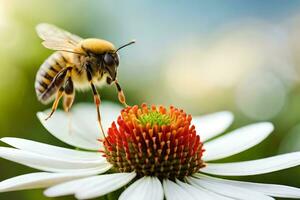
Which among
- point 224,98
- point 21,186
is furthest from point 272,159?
point 224,98

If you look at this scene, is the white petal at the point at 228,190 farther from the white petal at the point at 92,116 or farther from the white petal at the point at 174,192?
the white petal at the point at 92,116

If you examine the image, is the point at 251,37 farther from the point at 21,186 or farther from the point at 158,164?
the point at 21,186

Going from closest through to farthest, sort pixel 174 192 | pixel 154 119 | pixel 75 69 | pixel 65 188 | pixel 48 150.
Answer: pixel 65 188, pixel 174 192, pixel 48 150, pixel 154 119, pixel 75 69

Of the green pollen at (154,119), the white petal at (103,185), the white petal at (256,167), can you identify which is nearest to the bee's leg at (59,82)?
the green pollen at (154,119)

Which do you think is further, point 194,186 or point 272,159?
point 272,159

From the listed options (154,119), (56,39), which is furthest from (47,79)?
(154,119)

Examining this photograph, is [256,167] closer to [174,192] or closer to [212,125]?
[174,192]

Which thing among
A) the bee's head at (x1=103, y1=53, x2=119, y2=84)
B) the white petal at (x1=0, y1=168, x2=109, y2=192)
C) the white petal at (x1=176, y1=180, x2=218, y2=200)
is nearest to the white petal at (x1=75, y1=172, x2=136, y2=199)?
the white petal at (x1=0, y1=168, x2=109, y2=192)
